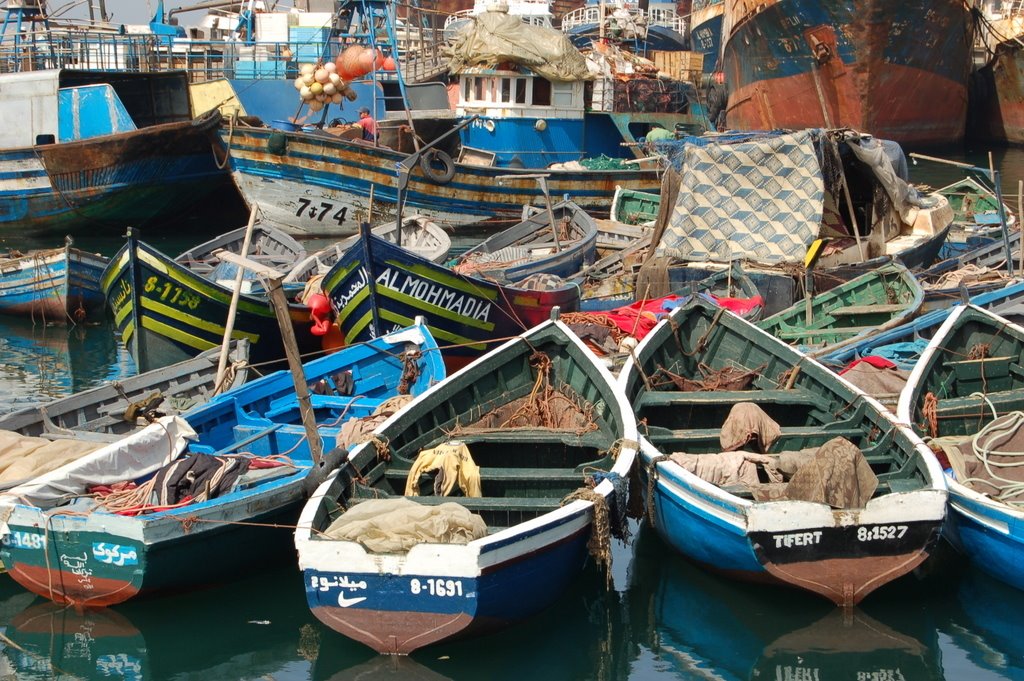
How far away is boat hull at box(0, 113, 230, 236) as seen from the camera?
2491 cm

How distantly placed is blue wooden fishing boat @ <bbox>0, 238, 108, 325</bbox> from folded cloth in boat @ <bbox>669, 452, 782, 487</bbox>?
12133 millimetres

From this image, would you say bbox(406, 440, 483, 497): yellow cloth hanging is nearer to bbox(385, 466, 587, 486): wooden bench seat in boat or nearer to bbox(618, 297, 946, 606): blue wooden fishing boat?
bbox(385, 466, 587, 486): wooden bench seat in boat

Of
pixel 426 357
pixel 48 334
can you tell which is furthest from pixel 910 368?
pixel 48 334

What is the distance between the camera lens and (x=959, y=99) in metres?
41.1

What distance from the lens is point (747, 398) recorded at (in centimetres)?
1003

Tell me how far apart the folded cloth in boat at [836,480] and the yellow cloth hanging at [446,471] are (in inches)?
91.1

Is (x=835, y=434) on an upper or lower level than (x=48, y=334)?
upper

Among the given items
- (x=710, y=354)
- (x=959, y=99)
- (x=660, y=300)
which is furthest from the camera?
(x=959, y=99)

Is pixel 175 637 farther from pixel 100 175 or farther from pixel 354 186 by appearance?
pixel 100 175

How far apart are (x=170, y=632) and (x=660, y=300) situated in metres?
8.46

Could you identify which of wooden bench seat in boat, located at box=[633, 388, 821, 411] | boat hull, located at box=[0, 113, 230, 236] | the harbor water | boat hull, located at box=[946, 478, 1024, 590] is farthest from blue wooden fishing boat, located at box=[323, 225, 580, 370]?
boat hull, located at box=[0, 113, 230, 236]

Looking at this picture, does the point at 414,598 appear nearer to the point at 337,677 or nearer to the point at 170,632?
the point at 337,677

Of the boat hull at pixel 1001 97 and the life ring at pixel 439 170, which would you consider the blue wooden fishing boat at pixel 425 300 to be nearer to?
the life ring at pixel 439 170

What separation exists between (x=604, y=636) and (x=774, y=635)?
1.20 metres
